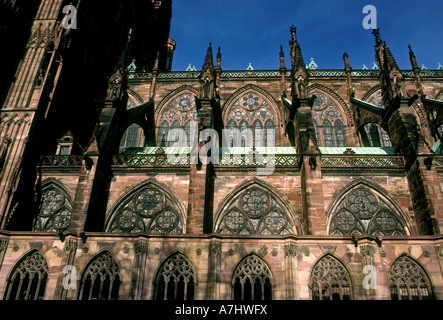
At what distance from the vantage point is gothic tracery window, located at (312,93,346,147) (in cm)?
1950

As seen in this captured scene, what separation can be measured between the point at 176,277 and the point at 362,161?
1046 centimetres

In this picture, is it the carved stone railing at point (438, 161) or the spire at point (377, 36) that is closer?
the carved stone railing at point (438, 161)

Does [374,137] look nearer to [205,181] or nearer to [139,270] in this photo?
[205,181]

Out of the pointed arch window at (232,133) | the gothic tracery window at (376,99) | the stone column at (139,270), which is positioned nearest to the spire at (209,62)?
the pointed arch window at (232,133)

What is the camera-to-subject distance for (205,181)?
13172mm

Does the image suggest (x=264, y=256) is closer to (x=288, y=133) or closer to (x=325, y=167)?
(x=325, y=167)

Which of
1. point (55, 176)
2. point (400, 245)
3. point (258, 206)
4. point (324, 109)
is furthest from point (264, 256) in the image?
point (324, 109)

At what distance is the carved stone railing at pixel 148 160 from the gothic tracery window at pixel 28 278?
7229mm

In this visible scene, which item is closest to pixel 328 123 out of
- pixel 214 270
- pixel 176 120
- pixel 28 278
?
pixel 176 120

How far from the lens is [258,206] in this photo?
1390 centimetres

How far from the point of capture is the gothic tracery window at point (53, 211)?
13531 mm

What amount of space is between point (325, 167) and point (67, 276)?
1065cm

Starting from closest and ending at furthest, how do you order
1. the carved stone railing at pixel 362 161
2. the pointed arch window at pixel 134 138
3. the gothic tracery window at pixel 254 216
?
the gothic tracery window at pixel 254 216 → the carved stone railing at pixel 362 161 → the pointed arch window at pixel 134 138

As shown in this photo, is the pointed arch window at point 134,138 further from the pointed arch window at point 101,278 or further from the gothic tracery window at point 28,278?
the pointed arch window at point 101,278
